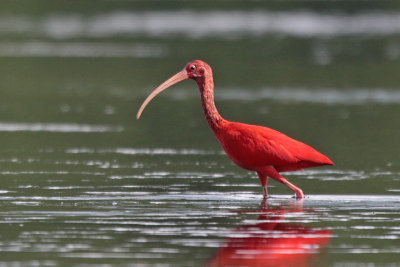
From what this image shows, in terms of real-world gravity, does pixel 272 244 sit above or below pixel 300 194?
below

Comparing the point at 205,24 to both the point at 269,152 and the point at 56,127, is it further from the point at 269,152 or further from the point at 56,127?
the point at 269,152

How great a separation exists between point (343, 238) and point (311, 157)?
253cm

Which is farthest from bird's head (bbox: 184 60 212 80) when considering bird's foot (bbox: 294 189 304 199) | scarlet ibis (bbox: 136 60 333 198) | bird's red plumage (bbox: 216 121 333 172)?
bird's foot (bbox: 294 189 304 199)

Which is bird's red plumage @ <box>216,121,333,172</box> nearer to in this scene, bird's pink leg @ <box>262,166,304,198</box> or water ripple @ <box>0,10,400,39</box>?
bird's pink leg @ <box>262,166,304,198</box>

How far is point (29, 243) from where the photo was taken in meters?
11.1

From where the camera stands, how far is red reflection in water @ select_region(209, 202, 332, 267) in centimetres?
1020

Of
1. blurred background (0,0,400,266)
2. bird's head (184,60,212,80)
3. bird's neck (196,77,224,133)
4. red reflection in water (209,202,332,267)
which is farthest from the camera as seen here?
bird's head (184,60,212,80)

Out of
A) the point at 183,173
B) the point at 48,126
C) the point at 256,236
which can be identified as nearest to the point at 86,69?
the point at 48,126

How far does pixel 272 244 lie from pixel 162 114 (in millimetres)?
14452

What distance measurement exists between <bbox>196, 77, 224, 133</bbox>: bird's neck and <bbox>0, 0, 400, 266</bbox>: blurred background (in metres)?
0.82

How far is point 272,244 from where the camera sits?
1098cm

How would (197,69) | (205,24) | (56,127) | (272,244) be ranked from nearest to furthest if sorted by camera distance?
(272,244) < (197,69) < (56,127) < (205,24)

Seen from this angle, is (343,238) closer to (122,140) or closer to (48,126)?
(122,140)

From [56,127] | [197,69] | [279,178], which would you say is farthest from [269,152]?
[56,127]
